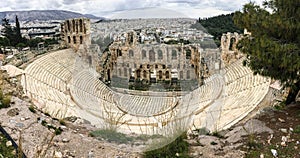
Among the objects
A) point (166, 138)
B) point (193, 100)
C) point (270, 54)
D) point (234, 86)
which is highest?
point (270, 54)

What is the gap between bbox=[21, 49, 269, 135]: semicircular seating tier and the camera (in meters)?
5.10

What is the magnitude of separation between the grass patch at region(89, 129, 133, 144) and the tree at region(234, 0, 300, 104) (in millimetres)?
2889

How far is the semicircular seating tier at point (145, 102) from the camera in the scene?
5.10 metres

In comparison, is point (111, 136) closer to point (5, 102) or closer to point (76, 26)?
point (5, 102)

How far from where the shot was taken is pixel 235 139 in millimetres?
4746

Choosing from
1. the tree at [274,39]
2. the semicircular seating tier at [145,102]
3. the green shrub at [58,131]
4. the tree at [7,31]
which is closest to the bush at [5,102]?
the semicircular seating tier at [145,102]

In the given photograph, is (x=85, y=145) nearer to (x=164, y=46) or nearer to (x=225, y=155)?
(x=225, y=155)

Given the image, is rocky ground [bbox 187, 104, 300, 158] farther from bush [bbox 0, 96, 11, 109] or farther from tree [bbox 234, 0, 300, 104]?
bush [bbox 0, 96, 11, 109]

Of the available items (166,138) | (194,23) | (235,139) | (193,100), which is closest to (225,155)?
(235,139)

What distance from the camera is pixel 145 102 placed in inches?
243

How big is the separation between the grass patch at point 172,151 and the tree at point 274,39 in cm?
214

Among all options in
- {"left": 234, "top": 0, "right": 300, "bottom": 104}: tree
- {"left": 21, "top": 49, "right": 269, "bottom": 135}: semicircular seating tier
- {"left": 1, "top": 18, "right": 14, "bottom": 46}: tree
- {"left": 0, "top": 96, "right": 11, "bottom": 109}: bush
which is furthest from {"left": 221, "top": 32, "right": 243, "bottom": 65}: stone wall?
{"left": 1, "top": 18, "right": 14, "bottom": 46}: tree

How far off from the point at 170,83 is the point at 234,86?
7.71 meters

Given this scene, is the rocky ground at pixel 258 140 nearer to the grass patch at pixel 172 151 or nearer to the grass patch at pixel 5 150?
the grass patch at pixel 172 151
